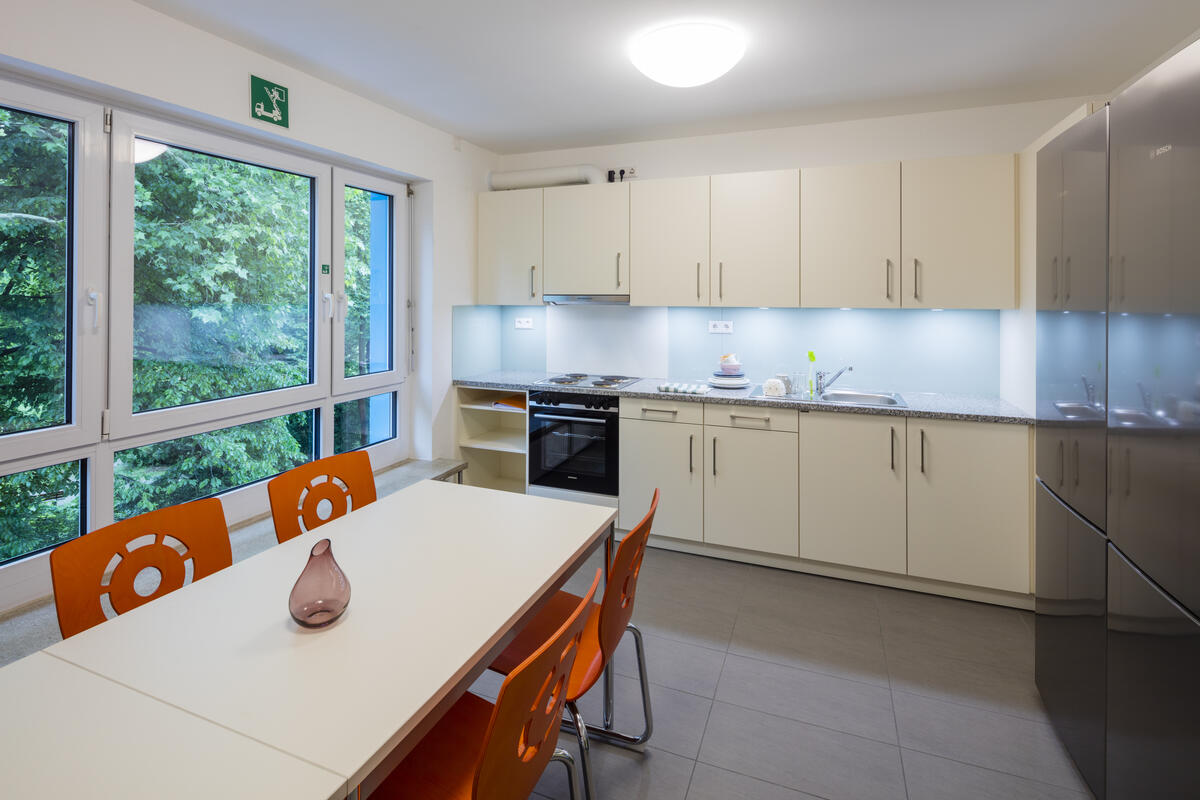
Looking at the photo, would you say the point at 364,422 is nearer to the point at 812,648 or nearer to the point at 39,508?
the point at 39,508

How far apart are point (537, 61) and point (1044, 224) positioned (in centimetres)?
225

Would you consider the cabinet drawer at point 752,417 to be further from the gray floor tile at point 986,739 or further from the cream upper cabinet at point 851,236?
the gray floor tile at point 986,739

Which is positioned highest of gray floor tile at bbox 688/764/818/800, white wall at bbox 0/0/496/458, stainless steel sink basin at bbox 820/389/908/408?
white wall at bbox 0/0/496/458

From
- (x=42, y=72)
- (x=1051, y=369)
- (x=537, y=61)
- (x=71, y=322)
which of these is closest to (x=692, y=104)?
(x=537, y=61)

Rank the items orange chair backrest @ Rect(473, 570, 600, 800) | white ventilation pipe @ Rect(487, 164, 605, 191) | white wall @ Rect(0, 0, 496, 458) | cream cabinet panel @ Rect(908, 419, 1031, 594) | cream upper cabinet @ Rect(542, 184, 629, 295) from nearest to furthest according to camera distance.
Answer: orange chair backrest @ Rect(473, 570, 600, 800), white wall @ Rect(0, 0, 496, 458), cream cabinet panel @ Rect(908, 419, 1031, 594), cream upper cabinet @ Rect(542, 184, 629, 295), white ventilation pipe @ Rect(487, 164, 605, 191)

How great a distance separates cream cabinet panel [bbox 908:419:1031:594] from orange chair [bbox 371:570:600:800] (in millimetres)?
2481

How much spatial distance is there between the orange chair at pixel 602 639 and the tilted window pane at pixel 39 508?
1886 millimetres

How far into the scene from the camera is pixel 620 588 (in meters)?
1.68

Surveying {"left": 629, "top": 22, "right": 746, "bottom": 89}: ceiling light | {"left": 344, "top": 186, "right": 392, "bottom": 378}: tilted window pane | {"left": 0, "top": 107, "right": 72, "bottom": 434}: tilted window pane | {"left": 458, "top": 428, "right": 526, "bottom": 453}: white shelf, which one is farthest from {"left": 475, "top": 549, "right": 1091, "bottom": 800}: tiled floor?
{"left": 629, "top": 22, "right": 746, "bottom": 89}: ceiling light

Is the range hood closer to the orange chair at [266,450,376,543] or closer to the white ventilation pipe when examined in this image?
the white ventilation pipe

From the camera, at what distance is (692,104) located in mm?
3449

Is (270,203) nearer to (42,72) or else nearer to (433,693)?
(42,72)

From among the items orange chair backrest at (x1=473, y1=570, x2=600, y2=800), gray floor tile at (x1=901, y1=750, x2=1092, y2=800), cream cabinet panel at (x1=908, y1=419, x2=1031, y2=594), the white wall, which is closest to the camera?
orange chair backrest at (x1=473, y1=570, x2=600, y2=800)

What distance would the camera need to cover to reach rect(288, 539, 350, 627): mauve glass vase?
137 centimetres
